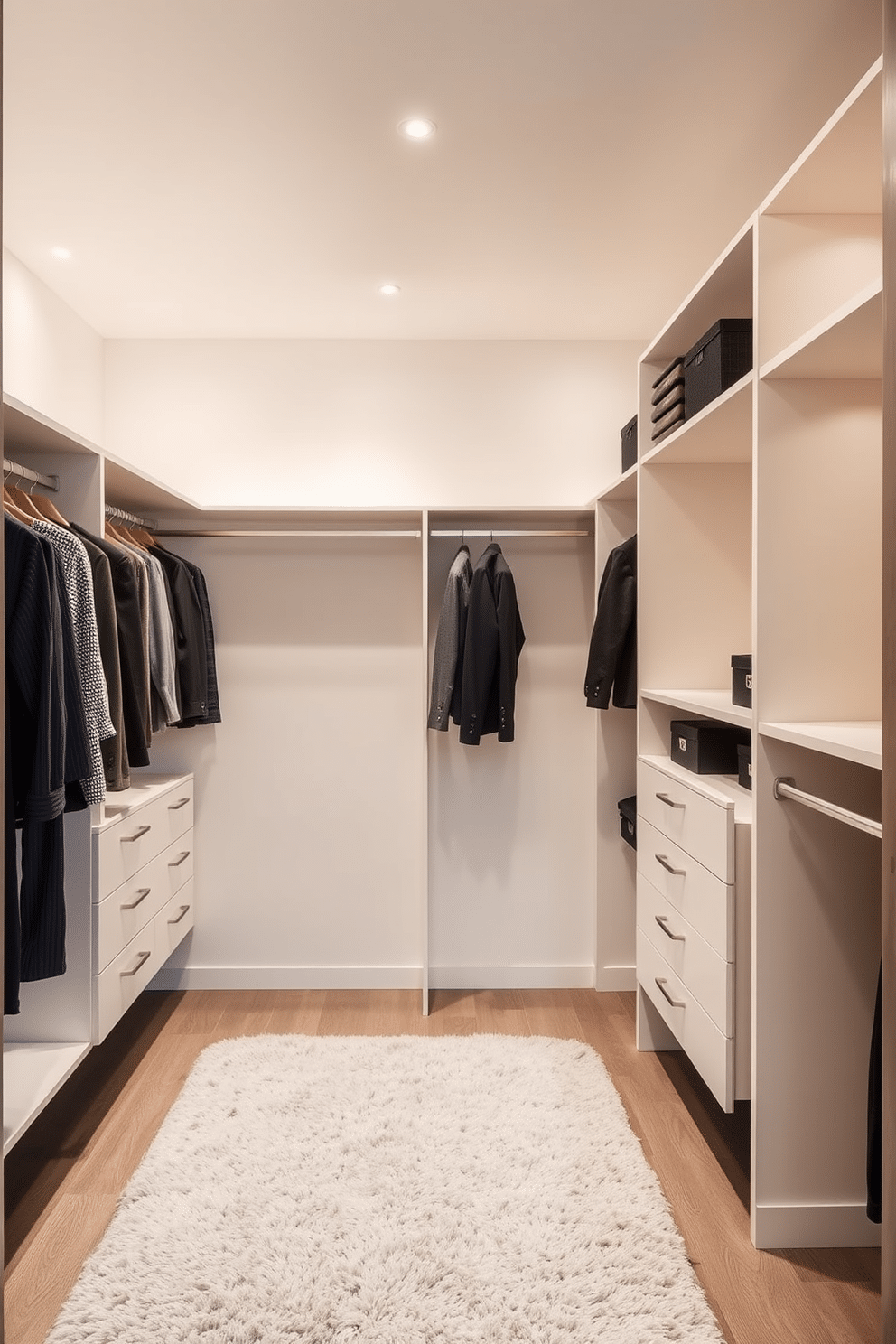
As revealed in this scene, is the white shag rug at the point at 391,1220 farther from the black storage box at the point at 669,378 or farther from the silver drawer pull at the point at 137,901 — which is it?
the black storage box at the point at 669,378

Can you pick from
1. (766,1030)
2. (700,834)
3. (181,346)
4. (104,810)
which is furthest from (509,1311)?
(181,346)

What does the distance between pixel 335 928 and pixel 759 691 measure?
2289 millimetres

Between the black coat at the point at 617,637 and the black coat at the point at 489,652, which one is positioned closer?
the black coat at the point at 617,637

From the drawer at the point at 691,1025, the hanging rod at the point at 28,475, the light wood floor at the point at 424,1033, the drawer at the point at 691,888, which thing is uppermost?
the hanging rod at the point at 28,475

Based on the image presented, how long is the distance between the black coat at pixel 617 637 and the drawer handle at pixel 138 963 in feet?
5.56

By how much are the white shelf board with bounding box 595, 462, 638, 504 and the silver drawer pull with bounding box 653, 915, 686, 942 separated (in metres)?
1.39

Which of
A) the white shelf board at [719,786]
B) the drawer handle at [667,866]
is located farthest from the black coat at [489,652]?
the drawer handle at [667,866]

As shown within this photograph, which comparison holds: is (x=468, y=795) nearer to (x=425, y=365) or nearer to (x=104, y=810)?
(x=104, y=810)

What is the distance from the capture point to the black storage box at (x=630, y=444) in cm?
313

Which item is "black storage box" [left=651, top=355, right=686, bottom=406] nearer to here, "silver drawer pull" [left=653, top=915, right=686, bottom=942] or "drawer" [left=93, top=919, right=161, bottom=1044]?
"silver drawer pull" [left=653, top=915, right=686, bottom=942]

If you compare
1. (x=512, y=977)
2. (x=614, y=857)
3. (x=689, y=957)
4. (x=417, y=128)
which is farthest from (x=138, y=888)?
(x=417, y=128)

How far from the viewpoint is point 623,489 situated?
3156 millimetres

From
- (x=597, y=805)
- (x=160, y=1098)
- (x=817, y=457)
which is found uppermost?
(x=817, y=457)

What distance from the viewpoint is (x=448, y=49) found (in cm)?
190
